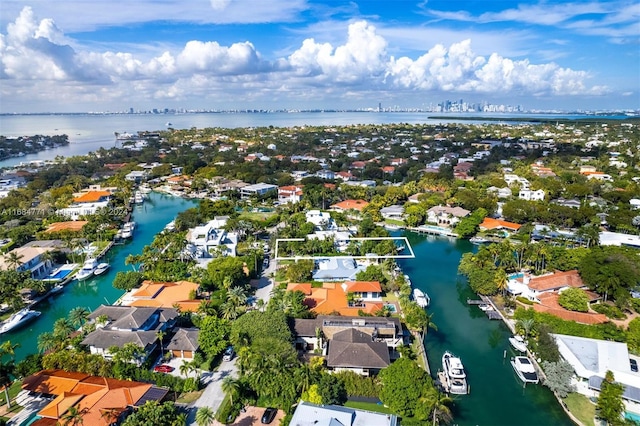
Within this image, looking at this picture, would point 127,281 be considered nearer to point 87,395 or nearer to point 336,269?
point 87,395

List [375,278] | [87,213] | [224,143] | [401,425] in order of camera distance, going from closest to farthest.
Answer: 1. [401,425]
2. [375,278]
3. [87,213]
4. [224,143]

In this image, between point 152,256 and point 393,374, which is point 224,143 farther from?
point 393,374

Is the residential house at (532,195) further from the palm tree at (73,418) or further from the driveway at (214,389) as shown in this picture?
the palm tree at (73,418)

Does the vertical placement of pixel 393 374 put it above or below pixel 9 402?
above

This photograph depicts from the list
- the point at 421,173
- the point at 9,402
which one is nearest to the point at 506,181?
the point at 421,173

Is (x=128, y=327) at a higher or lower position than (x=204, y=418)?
higher

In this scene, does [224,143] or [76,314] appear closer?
[76,314]

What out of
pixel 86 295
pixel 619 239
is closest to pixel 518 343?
pixel 619 239
